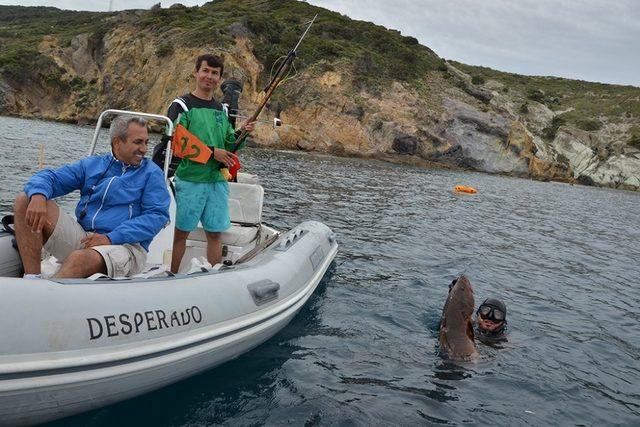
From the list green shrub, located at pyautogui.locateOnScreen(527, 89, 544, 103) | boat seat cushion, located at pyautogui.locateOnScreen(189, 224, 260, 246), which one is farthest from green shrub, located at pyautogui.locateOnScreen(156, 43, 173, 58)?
green shrub, located at pyautogui.locateOnScreen(527, 89, 544, 103)

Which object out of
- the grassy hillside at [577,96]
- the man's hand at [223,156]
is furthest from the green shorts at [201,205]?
the grassy hillside at [577,96]

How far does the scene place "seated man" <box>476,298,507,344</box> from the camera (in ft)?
20.6

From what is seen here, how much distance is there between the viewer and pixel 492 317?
20.6 feet

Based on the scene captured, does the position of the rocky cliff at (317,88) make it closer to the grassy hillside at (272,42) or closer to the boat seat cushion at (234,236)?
the grassy hillside at (272,42)

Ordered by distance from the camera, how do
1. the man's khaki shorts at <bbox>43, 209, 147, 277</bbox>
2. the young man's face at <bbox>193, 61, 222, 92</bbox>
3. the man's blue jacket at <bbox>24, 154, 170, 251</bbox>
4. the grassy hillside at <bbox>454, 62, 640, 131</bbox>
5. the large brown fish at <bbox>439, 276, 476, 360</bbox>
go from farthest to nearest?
the grassy hillside at <bbox>454, 62, 640, 131</bbox>, the large brown fish at <bbox>439, 276, 476, 360</bbox>, the young man's face at <bbox>193, 61, 222, 92</bbox>, the man's blue jacket at <bbox>24, 154, 170, 251</bbox>, the man's khaki shorts at <bbox>43, 209, 147, 277</bbox>

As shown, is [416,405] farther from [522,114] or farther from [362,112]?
[522,114]

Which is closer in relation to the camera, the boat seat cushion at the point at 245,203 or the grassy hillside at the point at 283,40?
the boat seat cushion at the point at 245,203

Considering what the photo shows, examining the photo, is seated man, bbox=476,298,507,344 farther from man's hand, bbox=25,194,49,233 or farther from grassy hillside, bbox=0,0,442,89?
grassy hillside, bbox=0,0,442,89

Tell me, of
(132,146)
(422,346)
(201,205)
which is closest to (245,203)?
(201,205)

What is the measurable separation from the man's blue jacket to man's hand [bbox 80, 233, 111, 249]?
0.16 ft

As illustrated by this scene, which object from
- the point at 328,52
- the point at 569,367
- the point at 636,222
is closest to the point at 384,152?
the point at 328,52

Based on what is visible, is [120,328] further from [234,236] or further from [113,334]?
[234,236]

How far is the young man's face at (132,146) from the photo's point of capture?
14.3ft

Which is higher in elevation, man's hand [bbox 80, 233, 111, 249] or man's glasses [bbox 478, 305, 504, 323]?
man's hand [bbox 80, 233, 111, 249]
